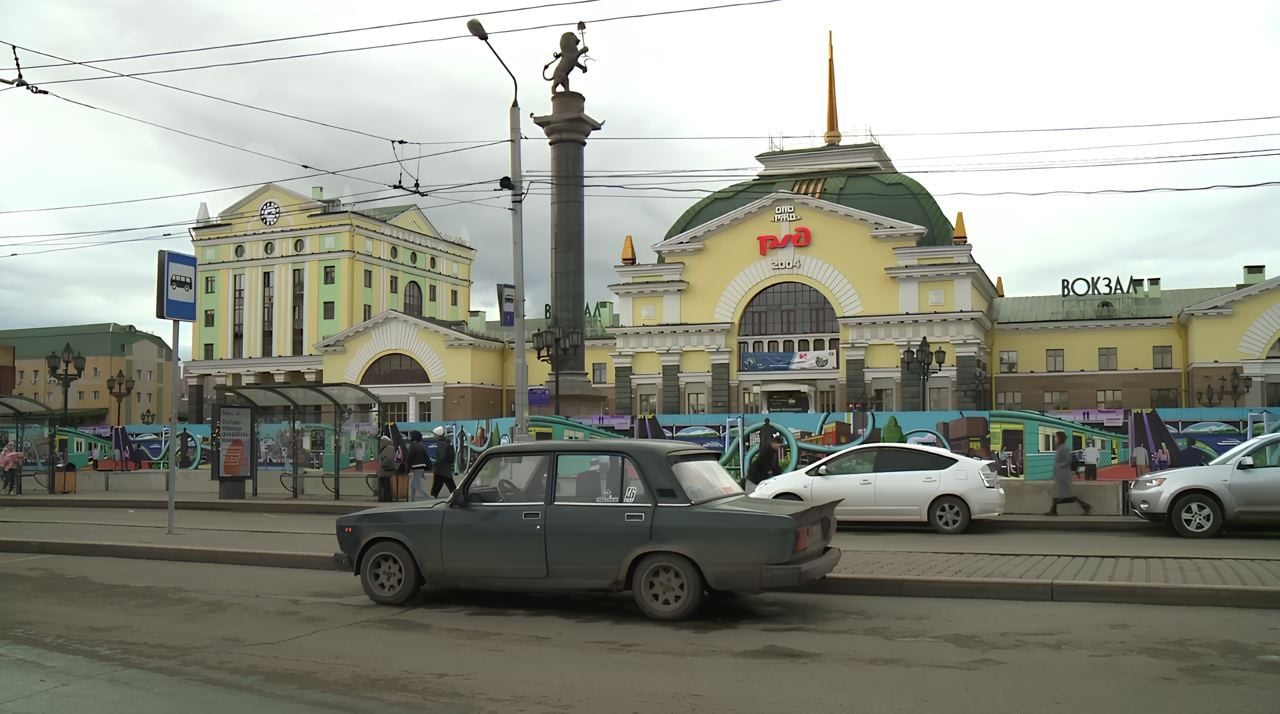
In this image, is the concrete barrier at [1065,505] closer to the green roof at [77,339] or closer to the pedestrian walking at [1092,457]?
the pedestrian walking at [1092,457]

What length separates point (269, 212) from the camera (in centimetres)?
8556

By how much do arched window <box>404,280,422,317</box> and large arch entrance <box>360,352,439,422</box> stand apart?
18063mm

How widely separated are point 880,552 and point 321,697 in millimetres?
8552

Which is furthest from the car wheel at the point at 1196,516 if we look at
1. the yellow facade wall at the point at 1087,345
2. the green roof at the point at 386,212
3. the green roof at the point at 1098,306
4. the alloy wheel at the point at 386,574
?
the green roof at the point at 386,212

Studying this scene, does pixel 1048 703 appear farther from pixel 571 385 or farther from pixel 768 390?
pixel 768 390

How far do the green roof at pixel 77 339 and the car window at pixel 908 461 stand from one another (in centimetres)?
9590

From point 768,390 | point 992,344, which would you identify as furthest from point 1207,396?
point 768,390

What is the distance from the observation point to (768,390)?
6438cm

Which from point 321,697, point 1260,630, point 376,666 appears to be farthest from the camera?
point 1260,630

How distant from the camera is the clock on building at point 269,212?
85188 millimetres

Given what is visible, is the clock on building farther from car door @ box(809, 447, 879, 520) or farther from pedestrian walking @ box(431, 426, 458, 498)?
car door @ box(809, 447, 879, 520)

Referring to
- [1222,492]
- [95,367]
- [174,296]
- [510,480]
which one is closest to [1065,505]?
[1222,492]

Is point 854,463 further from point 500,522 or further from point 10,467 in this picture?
point 10,467

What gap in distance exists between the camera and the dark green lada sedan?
9.04 meters
